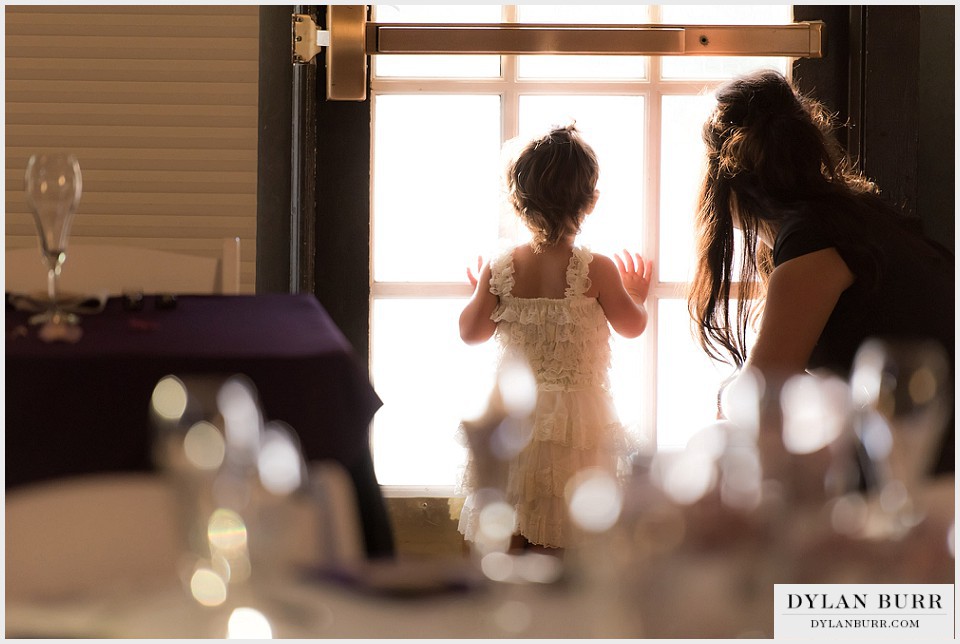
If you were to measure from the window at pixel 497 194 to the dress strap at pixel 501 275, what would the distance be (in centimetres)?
10

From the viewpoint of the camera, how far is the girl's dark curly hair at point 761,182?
128cm

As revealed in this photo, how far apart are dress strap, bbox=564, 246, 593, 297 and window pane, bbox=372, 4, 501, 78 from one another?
0.42m

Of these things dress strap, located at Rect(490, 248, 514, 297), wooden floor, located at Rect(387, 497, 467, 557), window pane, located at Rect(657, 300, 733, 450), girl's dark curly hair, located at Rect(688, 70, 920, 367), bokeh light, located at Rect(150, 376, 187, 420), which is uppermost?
girl's dark curly hair, located at Rect(688, 70, 920, 367)

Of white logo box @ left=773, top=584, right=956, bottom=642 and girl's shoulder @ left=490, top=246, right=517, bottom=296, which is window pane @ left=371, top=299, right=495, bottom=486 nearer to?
girl's shoulder @ left=490, top=246, right=517, bottom=296

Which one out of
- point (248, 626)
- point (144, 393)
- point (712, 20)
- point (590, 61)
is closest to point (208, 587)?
point (248, 626)

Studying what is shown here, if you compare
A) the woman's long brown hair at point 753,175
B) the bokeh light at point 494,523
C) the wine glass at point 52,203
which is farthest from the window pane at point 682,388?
the bokeh light at point 494,523

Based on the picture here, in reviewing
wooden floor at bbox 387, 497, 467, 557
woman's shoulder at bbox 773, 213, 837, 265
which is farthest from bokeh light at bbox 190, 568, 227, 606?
wooden floor at bbox 387, 497, 467, 557

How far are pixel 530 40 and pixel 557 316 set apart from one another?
1.75ft

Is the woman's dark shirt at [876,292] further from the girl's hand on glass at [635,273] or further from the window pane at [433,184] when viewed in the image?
the window pane at [433,184]

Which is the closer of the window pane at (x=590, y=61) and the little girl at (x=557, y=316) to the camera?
the little girl at (x=557, y=316)

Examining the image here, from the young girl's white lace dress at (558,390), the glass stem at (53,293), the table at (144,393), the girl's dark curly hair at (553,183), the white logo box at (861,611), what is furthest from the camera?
the girl's dark curly hair at (553,183)

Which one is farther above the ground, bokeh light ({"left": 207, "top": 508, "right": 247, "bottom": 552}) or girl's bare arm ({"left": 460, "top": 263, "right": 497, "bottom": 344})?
girl's bare arm ({"left": 460, "top": 263, "right": 497, "bottom": 344})

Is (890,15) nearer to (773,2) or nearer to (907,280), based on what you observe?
(773,2)

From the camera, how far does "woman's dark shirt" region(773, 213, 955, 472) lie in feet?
3.88
